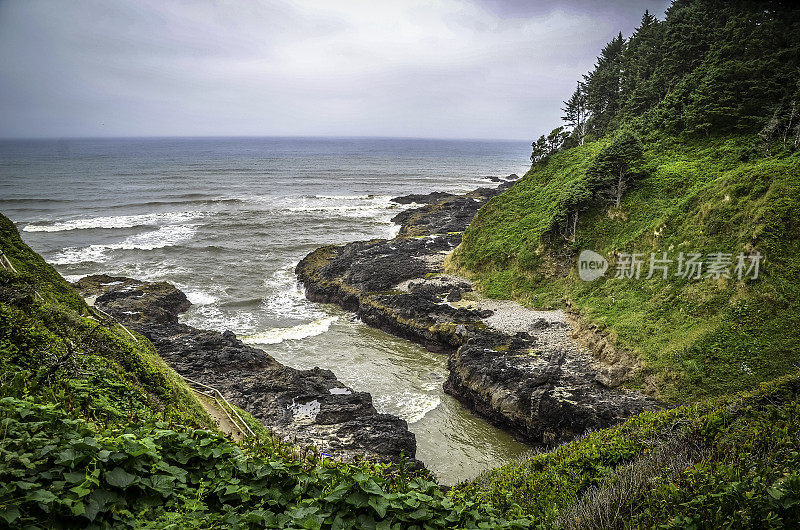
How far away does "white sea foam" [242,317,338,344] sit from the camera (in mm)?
25750

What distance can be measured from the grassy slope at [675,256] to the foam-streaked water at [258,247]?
804cm

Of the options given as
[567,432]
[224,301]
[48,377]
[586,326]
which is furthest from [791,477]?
[224,301]

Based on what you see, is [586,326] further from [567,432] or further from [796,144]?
[796,144]

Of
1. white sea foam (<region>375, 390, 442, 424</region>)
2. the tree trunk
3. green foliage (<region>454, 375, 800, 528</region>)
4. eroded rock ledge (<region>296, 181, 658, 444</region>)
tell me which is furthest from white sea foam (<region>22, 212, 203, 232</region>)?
green foliage (<region>454, 375, 800, 528</region>)

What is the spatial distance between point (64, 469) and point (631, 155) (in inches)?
1204

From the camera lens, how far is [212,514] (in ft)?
15.6

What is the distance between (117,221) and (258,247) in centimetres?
2387

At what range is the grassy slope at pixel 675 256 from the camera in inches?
634

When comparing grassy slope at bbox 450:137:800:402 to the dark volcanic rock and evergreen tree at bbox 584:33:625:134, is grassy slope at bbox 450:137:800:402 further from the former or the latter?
the dark volcanic rock

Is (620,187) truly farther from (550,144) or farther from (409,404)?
(409,404)

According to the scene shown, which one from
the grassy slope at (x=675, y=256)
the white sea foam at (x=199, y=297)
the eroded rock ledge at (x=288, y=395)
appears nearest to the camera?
the eroded rock ledge at (x=288, y=395)

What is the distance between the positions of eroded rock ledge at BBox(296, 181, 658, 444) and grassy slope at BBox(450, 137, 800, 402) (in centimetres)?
195

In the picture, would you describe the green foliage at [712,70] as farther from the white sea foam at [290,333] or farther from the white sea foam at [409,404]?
the white sea foam at [290,333]

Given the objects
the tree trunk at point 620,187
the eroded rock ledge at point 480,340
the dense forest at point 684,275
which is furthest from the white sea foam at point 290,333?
the tree trunk at point 620,187
